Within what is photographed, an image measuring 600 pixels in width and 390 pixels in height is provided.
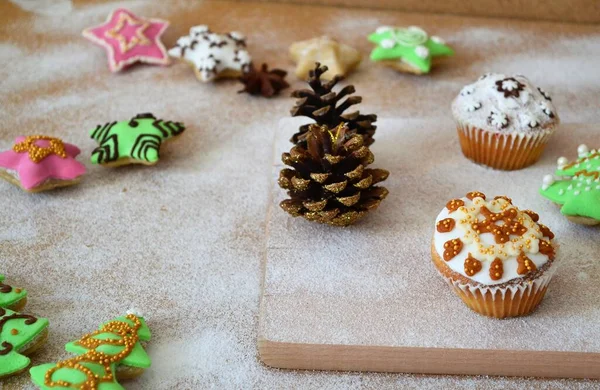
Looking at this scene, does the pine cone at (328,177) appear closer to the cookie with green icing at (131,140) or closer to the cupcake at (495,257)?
the cupcake at (495,257)

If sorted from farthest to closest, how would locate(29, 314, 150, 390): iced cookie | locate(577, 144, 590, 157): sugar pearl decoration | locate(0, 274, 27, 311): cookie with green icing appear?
1. locate(577, 144, 590, 157): sugar pearl decoration
2. locate(0, 274, 27, 311): cookie with green icing
3. locate(29, 314, 150, 390): iced cookie

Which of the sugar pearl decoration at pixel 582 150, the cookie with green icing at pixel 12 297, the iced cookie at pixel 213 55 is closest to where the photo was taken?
the cookie with green icing at pixel 12 297

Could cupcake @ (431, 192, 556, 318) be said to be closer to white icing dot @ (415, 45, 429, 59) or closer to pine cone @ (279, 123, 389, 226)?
pine cone @ (279, 123, 389, 226)

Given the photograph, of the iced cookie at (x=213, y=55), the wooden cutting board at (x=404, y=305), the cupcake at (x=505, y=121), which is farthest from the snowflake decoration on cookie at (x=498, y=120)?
the iced cookie at (x=213, y=55)

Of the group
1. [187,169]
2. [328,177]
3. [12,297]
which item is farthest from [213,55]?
[12,297]

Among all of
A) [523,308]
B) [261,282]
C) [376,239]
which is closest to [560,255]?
[523,308]

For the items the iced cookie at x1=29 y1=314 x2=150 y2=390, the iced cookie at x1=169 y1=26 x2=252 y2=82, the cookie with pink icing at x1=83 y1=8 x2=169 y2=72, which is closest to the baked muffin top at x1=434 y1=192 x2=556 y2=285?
the iced cookie at x1=29 y1=314 x2=150 y2=390
